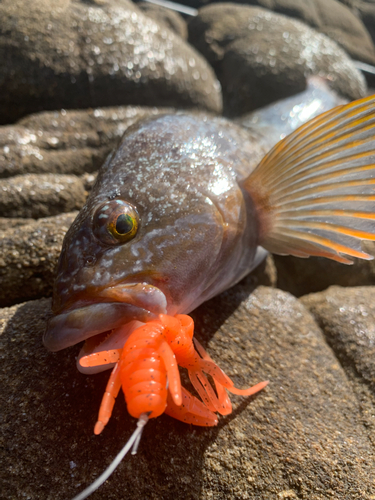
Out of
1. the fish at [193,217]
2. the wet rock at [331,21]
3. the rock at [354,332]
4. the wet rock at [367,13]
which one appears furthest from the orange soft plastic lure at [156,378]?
the wet rock at [367,13]

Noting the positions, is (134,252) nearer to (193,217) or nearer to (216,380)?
(193,217)

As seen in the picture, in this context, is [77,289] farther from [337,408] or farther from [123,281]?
[337,408]

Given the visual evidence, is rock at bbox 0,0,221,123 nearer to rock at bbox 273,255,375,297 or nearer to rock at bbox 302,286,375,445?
rock at bbox 273,255,375,297

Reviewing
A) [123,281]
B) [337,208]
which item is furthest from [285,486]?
[337,208]

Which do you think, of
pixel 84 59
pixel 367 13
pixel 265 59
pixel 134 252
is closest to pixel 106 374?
pixel 134 252

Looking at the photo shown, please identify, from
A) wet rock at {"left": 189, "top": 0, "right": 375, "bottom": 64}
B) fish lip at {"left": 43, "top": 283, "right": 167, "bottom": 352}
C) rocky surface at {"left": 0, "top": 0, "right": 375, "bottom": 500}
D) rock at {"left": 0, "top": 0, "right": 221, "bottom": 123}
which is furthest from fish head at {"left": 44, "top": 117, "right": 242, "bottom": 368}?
wet rock at {"left": 189, "top": 0, "right": 375, "bottom": 64}
